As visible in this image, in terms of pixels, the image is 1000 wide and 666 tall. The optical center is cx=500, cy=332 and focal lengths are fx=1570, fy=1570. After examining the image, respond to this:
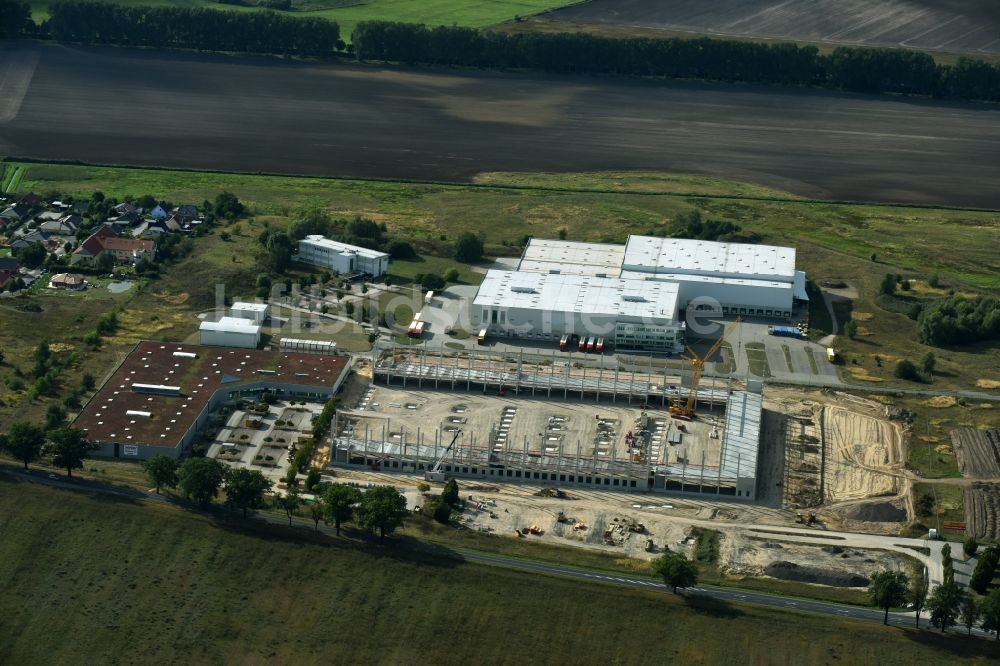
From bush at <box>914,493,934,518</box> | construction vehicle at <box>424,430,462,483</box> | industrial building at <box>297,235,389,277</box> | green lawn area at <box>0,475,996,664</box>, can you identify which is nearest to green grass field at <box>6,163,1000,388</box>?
industrial building at <box>297,235,389,277</box>

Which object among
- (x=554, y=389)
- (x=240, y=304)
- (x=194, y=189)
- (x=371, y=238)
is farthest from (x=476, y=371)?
(x=194, y=189)

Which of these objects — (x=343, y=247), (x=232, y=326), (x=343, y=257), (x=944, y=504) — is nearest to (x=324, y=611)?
(x=944, y=504)

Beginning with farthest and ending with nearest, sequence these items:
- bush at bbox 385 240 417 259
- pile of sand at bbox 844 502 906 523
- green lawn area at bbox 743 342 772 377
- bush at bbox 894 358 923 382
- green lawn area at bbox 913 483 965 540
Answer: bush at bbox 385 240 417 259 → green lawn area at bbox 743 342 772 377 → bush at bbox 894 358 923 382 → pile of sand at bbox 844 502 906 523 → green lawn area at bbox 913 483 965 540

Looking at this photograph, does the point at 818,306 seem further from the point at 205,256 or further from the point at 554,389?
the point at 205,256

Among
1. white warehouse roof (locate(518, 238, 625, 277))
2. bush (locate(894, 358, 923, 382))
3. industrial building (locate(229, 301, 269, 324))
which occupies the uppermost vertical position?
white warehouse roof (locate(518, 238, 625, 277))

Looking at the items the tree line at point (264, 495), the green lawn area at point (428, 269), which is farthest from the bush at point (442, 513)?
the green lawn area at point (428, 269)

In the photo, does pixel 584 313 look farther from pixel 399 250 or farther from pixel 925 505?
pixel 925 505

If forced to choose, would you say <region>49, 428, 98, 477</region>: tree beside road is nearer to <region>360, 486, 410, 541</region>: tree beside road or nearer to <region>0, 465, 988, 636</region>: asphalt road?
<region>0, 465, 988, 636</region>: asphalt road
